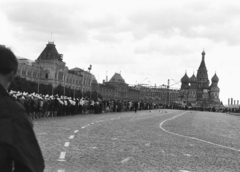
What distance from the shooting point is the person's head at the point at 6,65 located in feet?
10.1

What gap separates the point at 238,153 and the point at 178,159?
344 cm

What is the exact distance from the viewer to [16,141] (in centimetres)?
286

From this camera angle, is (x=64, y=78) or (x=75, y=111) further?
(x=64, y=78)

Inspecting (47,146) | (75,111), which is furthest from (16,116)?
(75,111)

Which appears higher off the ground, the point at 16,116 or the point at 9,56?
the point at 9,56

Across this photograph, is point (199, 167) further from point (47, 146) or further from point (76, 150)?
point (47, 146)

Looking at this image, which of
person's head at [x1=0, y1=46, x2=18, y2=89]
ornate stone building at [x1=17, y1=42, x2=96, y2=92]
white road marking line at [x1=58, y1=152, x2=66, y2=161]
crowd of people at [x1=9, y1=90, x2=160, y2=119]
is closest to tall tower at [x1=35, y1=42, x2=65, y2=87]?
ornate stone building at [x1=17, y1=42, x2=96, y2=92]

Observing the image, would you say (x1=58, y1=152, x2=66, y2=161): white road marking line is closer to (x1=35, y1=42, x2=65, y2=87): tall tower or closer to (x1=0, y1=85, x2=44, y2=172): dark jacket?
(x1=0, y1=85, x2=44, y2=172): dark jacket

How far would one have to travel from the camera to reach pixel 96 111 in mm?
49281

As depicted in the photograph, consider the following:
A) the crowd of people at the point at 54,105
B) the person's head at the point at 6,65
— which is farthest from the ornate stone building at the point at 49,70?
the person's head at the point at 6,65

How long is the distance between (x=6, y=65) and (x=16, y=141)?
60 cm

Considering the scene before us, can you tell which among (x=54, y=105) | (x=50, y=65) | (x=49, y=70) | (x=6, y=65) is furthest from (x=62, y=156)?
(x=50, y=65)

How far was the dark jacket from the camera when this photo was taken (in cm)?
285

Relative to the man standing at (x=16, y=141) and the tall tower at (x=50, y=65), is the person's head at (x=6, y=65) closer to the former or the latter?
the man standing at (x=16, y=141)
